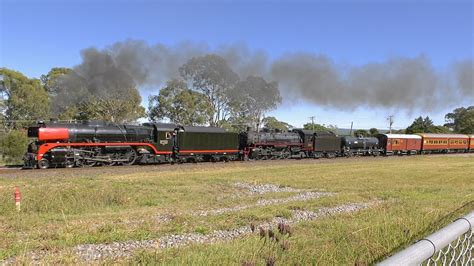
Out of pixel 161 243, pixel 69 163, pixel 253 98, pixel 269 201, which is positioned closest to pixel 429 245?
pixel 161 243

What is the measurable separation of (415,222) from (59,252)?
5.70 metres

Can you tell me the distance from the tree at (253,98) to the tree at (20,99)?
25.6 m

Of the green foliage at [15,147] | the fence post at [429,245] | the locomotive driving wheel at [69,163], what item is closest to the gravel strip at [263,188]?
the locomotive driving wheel at [69,163]

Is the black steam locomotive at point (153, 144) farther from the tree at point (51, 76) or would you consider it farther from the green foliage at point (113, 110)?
the tree at point (51, 76)

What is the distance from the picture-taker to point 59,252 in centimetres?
664

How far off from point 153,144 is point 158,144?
1.29 feet

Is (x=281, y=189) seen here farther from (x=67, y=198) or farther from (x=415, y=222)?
(x=415, y=222)

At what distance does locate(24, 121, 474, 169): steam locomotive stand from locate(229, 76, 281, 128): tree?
44.5ft

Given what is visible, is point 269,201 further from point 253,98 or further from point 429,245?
point 253,98

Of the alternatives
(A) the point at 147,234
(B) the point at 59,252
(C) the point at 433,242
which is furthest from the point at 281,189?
(C) the point at 433,242

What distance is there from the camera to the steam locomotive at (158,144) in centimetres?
2333

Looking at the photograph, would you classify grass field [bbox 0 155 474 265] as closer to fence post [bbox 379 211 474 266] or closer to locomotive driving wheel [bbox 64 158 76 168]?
fence post [bbox 379 211 474 266]

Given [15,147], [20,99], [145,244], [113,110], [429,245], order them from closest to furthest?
[429,245]
[145,244]
[15,147]
[113,110]
[20,99]

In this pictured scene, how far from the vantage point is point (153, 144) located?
91.4ft
